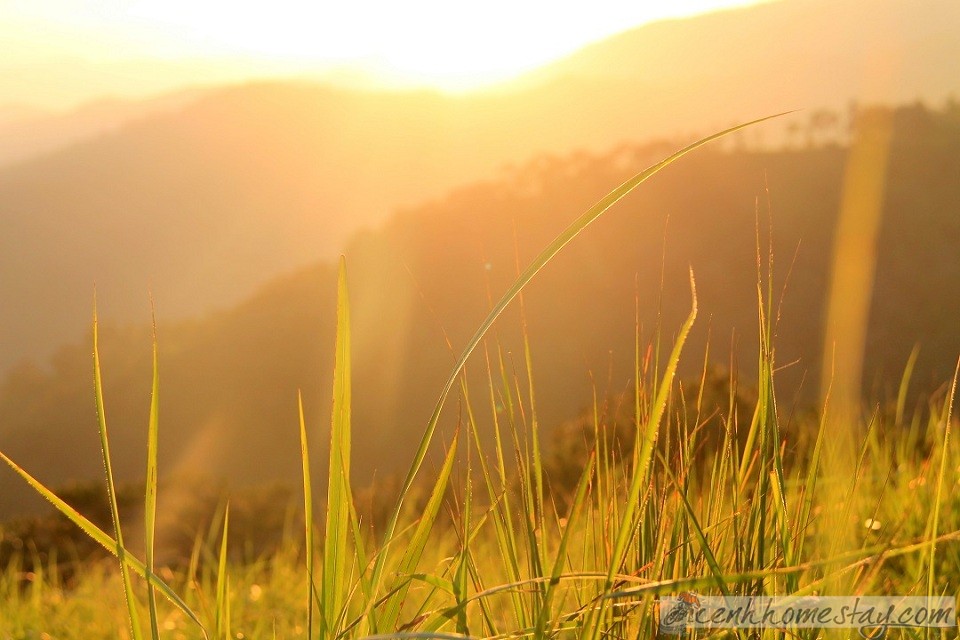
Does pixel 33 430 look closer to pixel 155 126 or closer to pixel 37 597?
pixel 37 597

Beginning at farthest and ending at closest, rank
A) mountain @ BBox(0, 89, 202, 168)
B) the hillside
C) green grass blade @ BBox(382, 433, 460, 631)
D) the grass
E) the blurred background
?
mountain @ BBox(0, 89, 202, 168)
the hillside
the blurred background
green grass blade @ BBox(382, 433, 460, 631)
the grass

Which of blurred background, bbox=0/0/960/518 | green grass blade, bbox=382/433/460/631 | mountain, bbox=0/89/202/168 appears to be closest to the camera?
green grass blade, bbox=382/433/460/631

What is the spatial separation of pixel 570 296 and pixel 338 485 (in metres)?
25.3

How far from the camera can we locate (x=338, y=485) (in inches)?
40.8

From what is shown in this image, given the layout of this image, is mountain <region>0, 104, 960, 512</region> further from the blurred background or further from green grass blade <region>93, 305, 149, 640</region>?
A: green grass blade <region>93, 305, 149, 640</region>

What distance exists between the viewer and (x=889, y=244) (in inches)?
955

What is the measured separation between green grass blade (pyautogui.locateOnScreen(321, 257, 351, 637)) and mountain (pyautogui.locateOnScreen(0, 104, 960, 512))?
55.9ft

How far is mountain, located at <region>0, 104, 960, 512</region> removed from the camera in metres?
22.2

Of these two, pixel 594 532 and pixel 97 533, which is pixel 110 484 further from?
pixel 594 532

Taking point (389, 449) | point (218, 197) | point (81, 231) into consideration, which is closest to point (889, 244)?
point (389, 449)

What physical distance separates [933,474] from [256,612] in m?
2.01

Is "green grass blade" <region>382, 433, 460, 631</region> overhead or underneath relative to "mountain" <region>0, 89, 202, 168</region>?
underneath

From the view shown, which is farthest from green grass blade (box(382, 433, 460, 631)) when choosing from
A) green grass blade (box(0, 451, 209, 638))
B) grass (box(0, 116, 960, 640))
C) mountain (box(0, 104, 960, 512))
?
mountain (box(0, 104, 960, 512))

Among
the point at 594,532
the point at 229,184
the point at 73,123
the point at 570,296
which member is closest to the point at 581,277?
the point at 570,296
